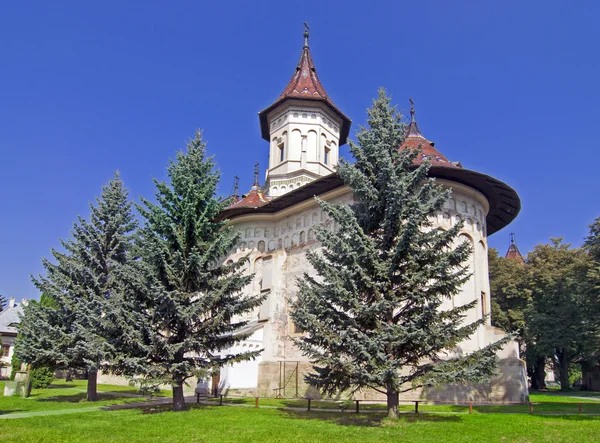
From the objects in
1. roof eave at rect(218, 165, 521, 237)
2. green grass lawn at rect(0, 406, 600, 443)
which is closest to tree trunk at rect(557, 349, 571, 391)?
roof eave at rect(218, 165, 521, 237)

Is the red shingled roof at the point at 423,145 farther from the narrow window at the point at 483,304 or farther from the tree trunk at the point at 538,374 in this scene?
the tree trunk at the point at 538,374

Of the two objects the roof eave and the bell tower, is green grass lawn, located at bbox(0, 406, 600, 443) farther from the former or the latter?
the bell tower

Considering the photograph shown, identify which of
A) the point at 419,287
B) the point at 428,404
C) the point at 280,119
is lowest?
the point at 428,404

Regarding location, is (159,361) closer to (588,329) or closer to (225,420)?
(225,420)

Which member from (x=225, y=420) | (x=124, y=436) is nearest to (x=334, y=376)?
(x=225, y=420)

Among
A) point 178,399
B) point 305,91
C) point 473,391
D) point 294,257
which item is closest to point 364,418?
point 178,399

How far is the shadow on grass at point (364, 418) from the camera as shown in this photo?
12844 millimetres

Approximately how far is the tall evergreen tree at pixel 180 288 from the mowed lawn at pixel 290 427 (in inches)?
61.6

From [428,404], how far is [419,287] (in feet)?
26.3

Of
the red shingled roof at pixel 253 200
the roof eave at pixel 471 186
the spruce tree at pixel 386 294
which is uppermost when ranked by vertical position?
the red shingled roof at pixel 253 200

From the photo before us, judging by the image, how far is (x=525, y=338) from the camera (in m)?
35.8

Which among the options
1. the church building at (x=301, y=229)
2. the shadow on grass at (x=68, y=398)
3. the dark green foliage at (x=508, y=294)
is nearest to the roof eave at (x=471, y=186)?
the church building at (x=301, y=229)

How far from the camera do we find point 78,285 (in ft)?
69.3

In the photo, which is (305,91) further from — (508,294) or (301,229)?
(508,294)
